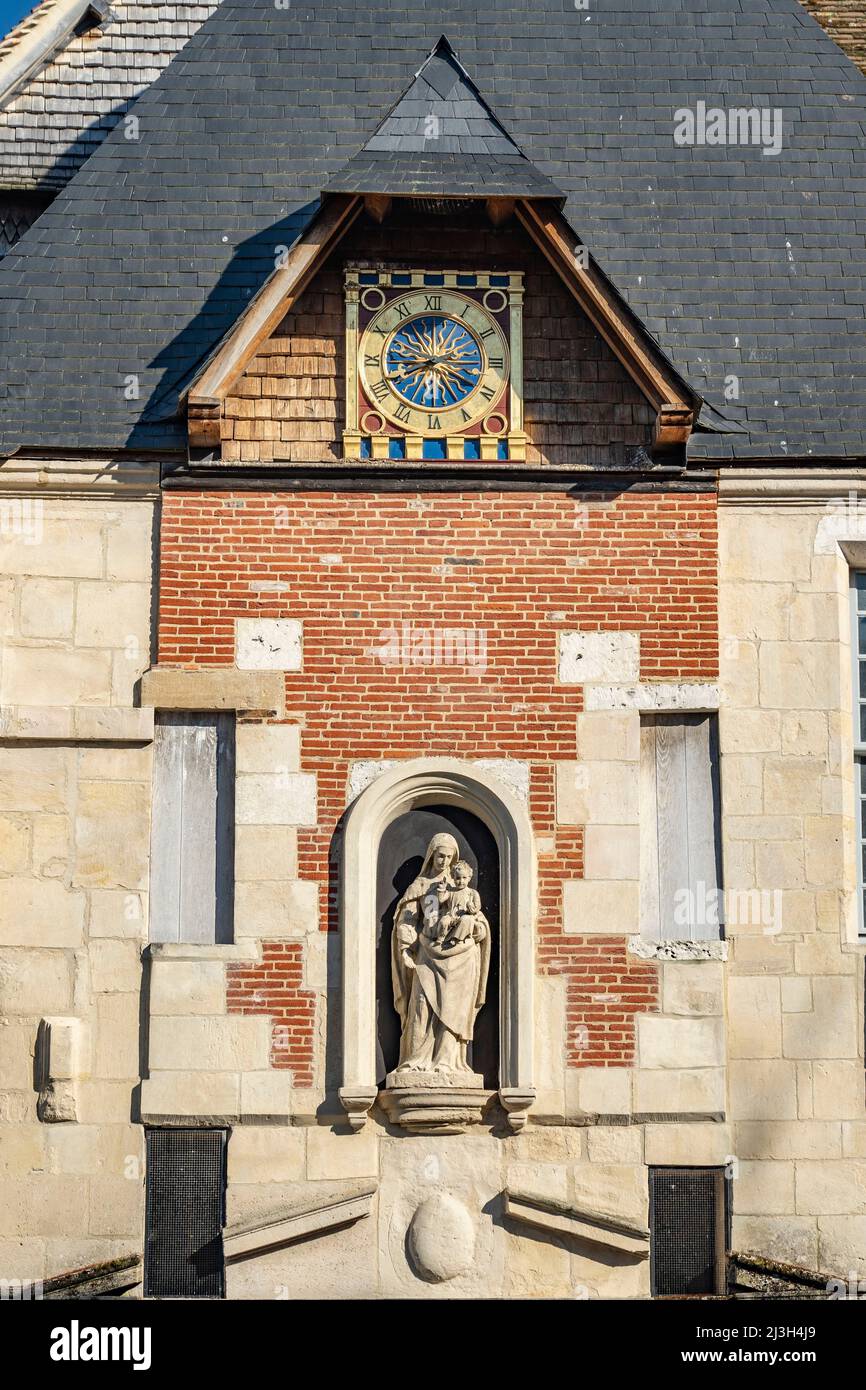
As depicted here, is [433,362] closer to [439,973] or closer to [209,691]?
[209,691]

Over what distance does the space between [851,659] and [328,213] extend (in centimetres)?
464

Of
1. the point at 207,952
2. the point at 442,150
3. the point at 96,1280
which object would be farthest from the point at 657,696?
the point at 96,1280

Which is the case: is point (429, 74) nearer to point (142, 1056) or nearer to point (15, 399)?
point (15, 399)

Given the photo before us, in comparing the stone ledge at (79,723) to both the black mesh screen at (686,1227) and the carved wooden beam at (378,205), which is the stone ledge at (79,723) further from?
the black mesh screen at (686,1227)

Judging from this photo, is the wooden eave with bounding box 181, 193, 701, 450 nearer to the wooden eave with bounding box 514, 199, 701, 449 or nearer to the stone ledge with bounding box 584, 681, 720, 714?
the wooden eave with bounding box 514, 199, 701, 449

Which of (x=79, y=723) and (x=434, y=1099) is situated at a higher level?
(x=79, y=723)

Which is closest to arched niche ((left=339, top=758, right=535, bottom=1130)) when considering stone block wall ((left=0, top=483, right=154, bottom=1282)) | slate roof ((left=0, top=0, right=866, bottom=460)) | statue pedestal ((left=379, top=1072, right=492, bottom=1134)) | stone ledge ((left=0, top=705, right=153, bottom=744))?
statue pedestal ((left=379, top=1072, right=492, bottom=1134))

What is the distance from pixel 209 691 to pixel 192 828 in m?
0.91

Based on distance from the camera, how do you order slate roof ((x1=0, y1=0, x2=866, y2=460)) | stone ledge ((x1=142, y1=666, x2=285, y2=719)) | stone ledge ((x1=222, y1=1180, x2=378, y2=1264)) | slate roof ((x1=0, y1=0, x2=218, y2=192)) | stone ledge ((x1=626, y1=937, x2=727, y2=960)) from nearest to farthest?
1. stone ledge ((x1=222, y1=1180, x2=378, y2=1264))
2. stone ledge ((x1=626, y1=937, x2=727, y2=960))
3. stone ledge ((x1=142, y1=666, x2=285, y2=719))
4. slate roof ((x1=0, y1=0, x2=866, y2=460))
5. slate roof ((x1=0, y1=0, x2=218, y2=192))

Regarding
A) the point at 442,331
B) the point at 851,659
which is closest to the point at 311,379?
the point at 442,331

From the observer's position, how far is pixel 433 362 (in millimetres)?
15367

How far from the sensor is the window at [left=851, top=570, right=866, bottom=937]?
15.3 metres

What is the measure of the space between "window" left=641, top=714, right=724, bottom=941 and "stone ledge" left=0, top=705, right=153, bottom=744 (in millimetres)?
3333

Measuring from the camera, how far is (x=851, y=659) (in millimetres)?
15453
